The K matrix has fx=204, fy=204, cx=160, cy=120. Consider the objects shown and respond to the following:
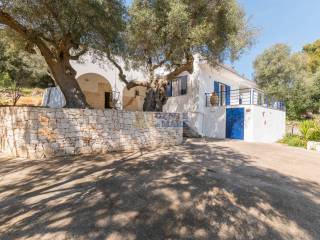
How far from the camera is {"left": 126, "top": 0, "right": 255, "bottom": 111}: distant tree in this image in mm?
9758

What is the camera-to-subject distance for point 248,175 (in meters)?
6.06

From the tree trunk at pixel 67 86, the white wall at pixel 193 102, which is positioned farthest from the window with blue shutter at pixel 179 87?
the tree trunk at pixel 67 86

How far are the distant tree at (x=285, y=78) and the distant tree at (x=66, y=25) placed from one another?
2146 centimetres

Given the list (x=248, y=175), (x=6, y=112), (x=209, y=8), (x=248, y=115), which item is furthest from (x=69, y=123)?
(x=248, y=115)

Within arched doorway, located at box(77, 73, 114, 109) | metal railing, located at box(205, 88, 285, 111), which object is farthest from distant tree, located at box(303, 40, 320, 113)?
arched doorway, located at box(77, 73, 114, 109)

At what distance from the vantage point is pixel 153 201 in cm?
400

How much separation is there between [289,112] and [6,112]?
28.0 meters

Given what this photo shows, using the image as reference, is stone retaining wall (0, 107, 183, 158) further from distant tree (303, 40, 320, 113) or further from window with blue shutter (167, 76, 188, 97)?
distant tree (303, 40, 320, 113)

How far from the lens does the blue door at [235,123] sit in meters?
15.1

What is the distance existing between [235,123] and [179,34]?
27.9 ft

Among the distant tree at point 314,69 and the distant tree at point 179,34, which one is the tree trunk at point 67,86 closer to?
the distant tree at point 179,34

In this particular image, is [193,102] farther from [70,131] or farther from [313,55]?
[313,55]

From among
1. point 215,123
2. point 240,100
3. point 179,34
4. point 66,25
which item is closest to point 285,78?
point 240,100

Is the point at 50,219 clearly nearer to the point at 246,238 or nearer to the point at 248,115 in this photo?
the point at 246,238
